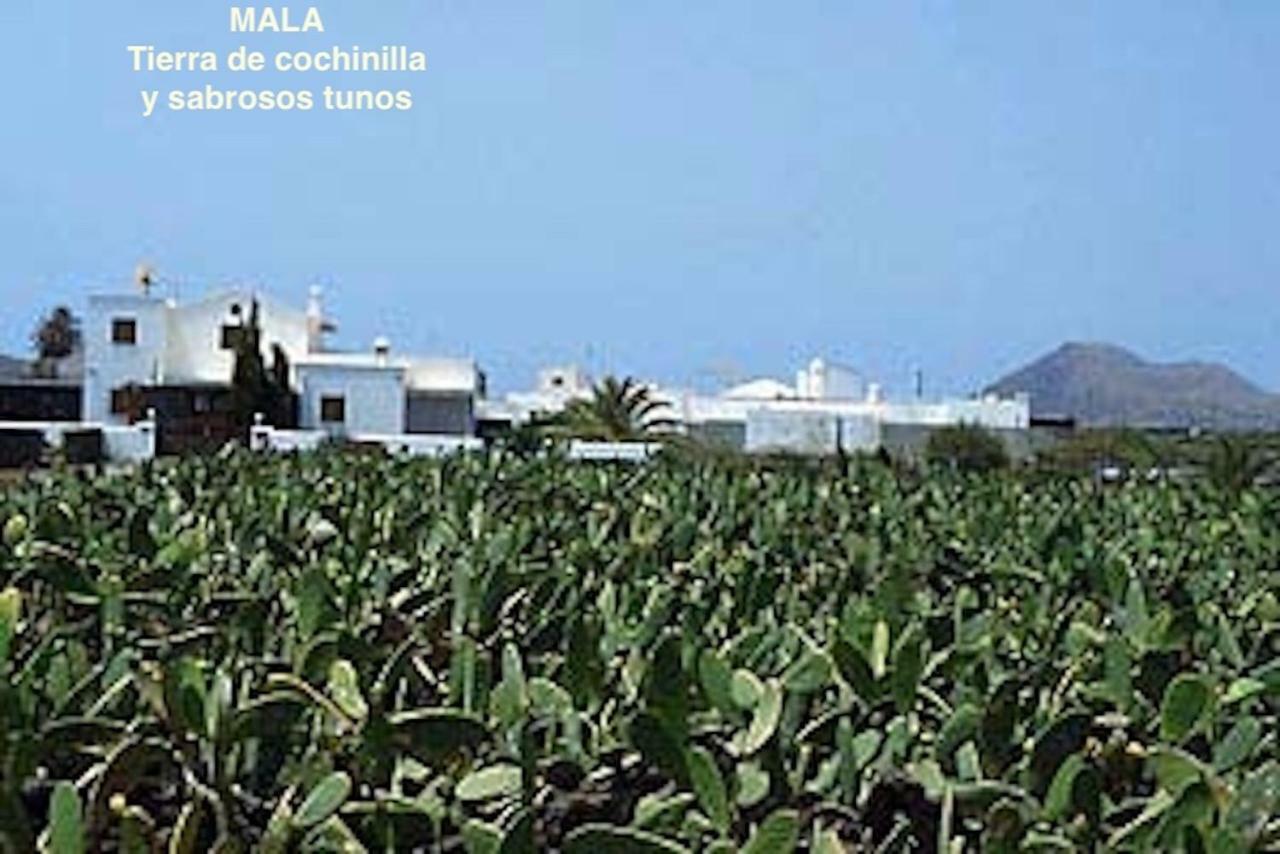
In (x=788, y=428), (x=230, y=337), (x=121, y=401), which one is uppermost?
(x=230, y=337)

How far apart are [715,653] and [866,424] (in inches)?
2190

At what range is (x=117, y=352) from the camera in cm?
5372

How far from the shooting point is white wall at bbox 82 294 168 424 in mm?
53500

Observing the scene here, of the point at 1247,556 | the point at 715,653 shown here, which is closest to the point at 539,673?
the point at 715,653

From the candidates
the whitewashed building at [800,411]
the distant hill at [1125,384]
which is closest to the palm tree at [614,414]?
the whitewashed building at [800,411]

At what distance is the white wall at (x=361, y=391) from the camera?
174 ft

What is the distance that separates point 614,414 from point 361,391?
7754 mm

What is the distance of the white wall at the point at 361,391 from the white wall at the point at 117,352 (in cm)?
349

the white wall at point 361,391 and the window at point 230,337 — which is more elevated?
the window at point 230,337

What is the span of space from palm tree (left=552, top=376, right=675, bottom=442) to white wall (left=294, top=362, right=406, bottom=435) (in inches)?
183

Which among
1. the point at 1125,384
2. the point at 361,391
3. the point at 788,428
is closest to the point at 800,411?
the point at 788,428

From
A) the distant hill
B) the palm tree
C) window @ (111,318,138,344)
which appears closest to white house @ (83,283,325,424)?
window @ (111,318,138,344)

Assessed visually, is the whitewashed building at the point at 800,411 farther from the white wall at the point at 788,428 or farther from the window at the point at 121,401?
the window at the point at 121,401

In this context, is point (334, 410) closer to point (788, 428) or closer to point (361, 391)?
point (361, 391)
